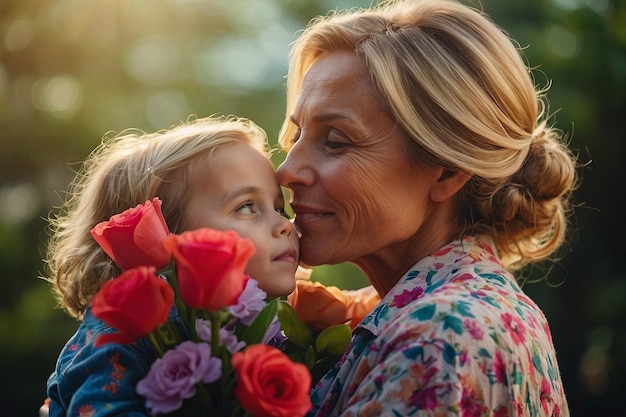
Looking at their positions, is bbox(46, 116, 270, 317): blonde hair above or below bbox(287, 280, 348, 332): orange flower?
above

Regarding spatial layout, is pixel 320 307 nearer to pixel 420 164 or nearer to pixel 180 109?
pixel 420 164

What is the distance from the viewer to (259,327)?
1.91 meters

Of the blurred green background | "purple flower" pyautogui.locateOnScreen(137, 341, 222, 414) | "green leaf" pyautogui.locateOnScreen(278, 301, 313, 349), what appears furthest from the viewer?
the blurred green background

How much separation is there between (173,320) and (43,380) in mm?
3479

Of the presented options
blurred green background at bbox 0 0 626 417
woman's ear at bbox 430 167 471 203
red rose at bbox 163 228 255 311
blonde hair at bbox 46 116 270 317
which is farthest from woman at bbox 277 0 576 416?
blurred green background at bbox 0 0 626 417

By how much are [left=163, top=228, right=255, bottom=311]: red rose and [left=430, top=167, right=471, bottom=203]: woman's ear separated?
39.6 inches

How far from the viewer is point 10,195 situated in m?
5.61

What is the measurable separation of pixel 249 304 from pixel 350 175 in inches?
28.6

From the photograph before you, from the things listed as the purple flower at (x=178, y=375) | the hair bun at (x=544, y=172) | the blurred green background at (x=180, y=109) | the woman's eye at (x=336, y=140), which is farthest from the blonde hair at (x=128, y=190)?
the blurred green background at (x=180, y=109)

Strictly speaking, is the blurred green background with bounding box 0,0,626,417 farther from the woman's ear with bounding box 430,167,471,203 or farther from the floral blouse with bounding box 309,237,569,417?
the floral blouse with bounding box 309,237,569,417

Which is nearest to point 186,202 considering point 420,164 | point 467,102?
point 420,164

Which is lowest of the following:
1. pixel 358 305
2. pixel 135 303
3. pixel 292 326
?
pixel 358 305

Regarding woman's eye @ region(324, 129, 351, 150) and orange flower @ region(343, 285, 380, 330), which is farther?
orange flower @ region(343, 285, 380, 330)

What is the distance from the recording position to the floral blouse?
6.17 feet
